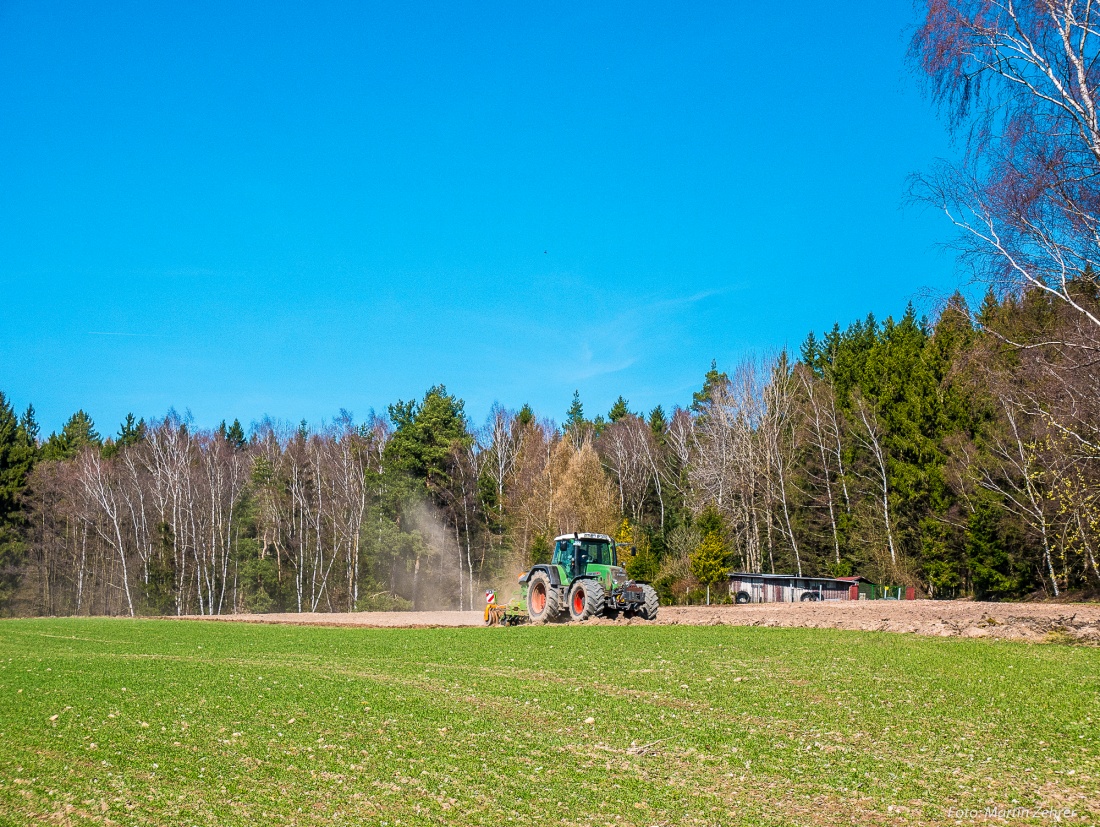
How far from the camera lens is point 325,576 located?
5644 cm

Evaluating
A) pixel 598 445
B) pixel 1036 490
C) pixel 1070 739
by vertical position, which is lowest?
pixel 1070 739

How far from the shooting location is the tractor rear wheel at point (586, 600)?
2405 cm

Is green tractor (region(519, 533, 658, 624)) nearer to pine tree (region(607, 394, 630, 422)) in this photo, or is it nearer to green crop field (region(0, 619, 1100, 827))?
green crop field (region(0, 619, 1100, 827))

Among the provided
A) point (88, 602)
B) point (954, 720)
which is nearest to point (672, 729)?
point (954, 720)

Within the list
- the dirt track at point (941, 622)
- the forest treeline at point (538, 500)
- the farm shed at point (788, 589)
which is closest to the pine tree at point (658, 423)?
the forest treeline at point (538, 500)

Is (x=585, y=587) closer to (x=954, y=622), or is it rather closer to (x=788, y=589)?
(x=954, y=622)

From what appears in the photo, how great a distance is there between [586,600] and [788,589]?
22147mm

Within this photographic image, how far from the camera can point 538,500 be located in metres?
51.7

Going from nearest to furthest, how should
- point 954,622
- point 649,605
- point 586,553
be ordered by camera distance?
point 954,622 → point 649,605 → point 586,553

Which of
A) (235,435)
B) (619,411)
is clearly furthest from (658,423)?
(235,435)

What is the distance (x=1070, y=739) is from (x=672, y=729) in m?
3.79

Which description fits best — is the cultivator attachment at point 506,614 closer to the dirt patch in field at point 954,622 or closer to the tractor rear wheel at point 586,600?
the tractor rear wheel at point 586,600

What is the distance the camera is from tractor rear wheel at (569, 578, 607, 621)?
24.0 m

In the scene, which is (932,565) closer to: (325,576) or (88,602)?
(325,576)
